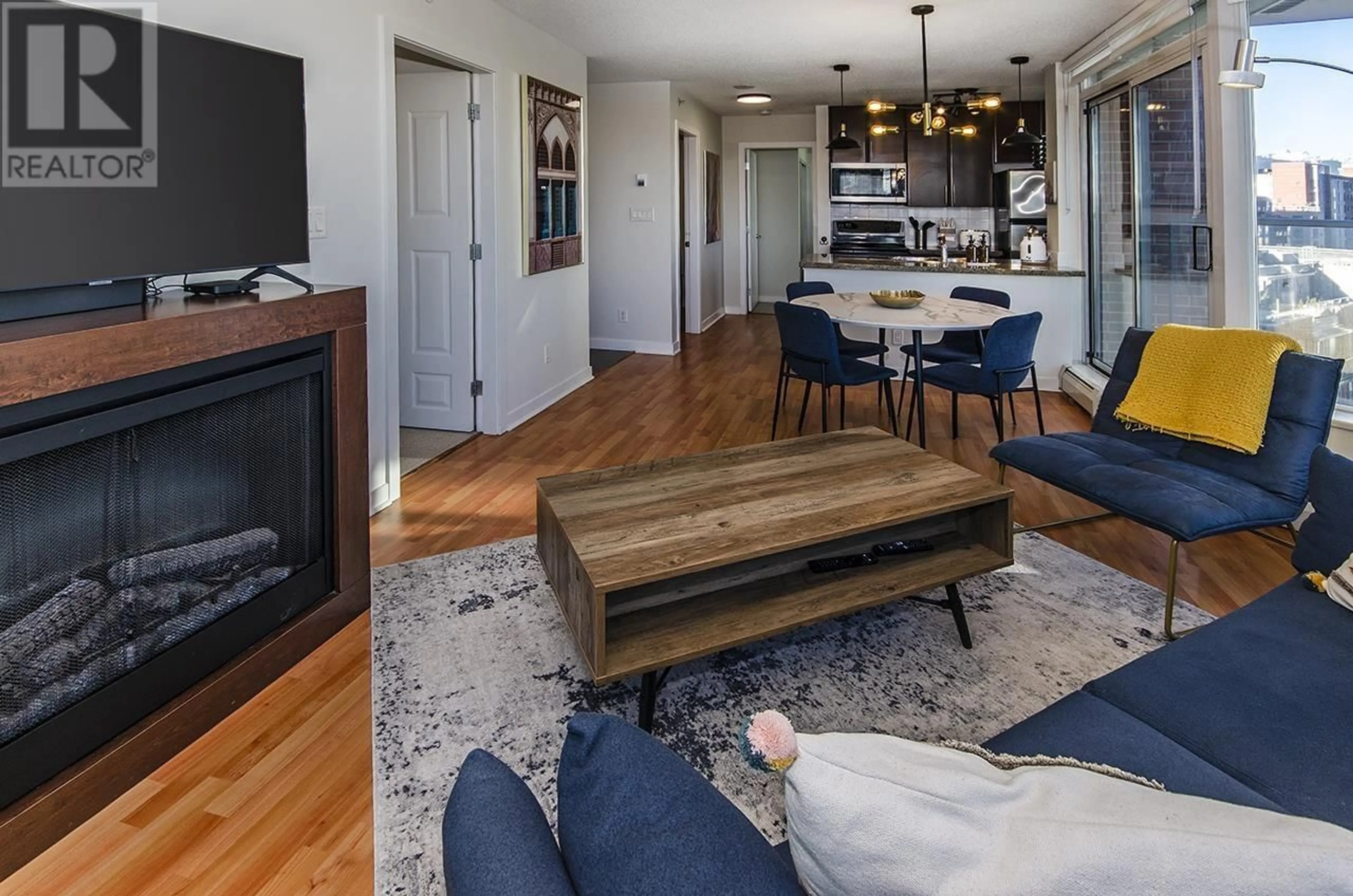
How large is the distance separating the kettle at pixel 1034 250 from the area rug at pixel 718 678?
4.25 metres

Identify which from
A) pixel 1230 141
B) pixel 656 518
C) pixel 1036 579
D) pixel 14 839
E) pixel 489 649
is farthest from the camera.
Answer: pixel 1230 141

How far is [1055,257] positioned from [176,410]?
20.2 ft

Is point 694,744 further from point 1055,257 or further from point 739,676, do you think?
point 1055,257

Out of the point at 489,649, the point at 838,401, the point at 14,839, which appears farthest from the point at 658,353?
the point at 14,839

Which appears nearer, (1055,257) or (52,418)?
(52,418)

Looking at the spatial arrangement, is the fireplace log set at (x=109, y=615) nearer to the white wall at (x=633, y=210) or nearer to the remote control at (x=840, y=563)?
the remote control at (x=840, y=563)

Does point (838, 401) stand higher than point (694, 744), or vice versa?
point (838, 401)

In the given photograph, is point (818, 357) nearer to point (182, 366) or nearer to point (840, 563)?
point (840, 563)

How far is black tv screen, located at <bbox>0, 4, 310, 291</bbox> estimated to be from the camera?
5.44 feet

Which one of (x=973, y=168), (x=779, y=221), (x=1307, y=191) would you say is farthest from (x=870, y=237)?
(x=1307, y=191)

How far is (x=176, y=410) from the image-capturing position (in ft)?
6.31

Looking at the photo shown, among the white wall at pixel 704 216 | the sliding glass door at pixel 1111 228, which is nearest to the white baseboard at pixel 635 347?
the white wall at pixel 704 216

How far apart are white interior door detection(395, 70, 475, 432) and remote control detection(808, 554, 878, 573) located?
3114 mm

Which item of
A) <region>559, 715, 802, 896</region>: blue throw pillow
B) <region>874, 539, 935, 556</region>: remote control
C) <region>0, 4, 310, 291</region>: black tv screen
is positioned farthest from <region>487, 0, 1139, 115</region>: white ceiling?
<region>559, 715, 802, 896</region>: blue throw pillow
